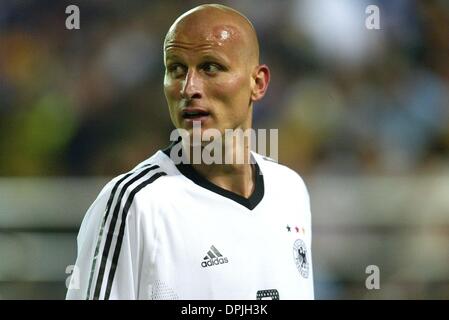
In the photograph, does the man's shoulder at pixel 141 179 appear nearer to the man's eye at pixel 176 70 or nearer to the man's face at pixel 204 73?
the man's face at pixel 204 73

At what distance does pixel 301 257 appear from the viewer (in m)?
2.66

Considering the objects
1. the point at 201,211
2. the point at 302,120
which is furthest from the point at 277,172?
the point at 302,120

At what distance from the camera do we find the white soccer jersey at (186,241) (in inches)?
86.9

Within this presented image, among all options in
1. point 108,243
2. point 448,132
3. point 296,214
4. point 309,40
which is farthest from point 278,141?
point 108,243

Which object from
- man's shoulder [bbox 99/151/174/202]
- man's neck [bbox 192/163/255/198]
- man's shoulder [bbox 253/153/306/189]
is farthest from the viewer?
man's shoulder [bbox 253/153/306/189]

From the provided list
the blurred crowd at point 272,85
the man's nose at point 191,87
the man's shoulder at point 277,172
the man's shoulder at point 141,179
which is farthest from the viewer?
the blurred crowd at point 272,85

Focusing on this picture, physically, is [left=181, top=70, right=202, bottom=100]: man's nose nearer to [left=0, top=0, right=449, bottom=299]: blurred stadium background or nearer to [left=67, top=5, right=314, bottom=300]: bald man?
[left=67, top=5, right=314, bottom=300]: bald man

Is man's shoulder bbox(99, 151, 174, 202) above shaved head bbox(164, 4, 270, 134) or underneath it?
underneath

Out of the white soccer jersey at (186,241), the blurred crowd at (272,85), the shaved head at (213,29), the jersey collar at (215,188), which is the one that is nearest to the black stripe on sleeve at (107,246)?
the white soccer jersey at (186,241)

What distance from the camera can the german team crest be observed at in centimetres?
262

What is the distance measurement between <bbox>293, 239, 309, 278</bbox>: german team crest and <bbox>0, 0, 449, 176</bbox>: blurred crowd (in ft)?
5.57

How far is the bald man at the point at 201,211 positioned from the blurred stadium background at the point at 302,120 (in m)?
1.62

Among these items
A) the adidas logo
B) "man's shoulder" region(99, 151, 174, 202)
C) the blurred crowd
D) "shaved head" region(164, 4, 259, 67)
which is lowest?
the adidas logo

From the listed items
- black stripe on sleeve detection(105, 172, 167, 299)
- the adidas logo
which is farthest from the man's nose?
the adidas logo
